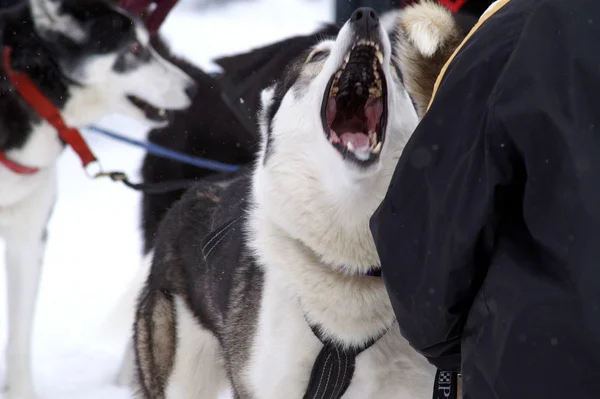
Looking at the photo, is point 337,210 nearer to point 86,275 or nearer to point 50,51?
point 50,51

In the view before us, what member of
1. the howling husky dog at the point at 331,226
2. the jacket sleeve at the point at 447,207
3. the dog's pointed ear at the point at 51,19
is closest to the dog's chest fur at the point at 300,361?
the howling husky dog at the point at 331,226

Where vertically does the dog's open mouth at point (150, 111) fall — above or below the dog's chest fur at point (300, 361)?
below

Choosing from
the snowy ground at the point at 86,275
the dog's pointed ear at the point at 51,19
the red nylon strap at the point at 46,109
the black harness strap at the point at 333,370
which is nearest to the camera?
the black harness strap at the point at 333,370

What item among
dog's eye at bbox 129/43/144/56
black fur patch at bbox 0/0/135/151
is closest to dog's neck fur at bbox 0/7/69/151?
black fur patch at bbox 0/0/135/151

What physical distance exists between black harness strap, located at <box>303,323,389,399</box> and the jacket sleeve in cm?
63

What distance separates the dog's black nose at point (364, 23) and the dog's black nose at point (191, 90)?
87.5 inches

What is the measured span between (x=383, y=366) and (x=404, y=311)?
0.70 metres

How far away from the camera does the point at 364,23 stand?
2.10 m

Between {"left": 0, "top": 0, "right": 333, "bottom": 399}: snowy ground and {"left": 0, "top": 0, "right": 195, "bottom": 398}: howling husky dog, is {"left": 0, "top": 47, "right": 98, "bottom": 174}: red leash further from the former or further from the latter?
{"left": 0, "top": 0, "right": 333, "bottom": 399}: snowy ground

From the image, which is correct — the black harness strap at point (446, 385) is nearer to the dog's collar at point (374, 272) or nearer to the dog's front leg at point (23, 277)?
the dog's collar at point (374, 272)

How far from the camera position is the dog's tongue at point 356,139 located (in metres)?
2.14

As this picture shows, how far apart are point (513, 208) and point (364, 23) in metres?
0.98

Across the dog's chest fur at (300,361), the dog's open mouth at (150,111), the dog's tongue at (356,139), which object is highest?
the dog's tongue at (356,139)

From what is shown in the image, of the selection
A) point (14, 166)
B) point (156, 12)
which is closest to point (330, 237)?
point (14, 166)
